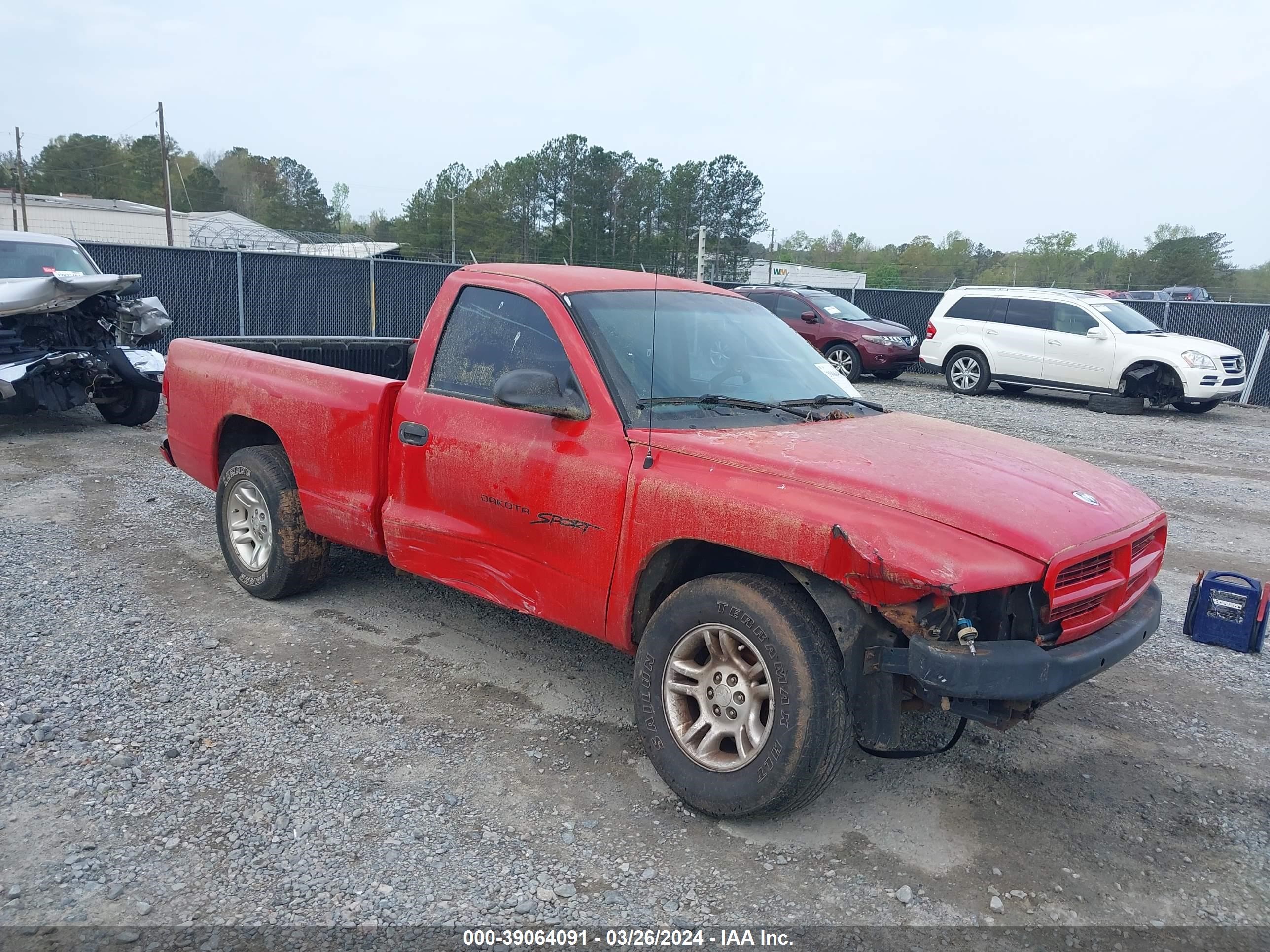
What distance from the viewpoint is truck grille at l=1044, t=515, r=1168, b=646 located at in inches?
117

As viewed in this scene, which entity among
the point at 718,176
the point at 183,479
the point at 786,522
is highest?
the point at 718,176

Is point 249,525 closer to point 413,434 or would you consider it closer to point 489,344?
point 413,434

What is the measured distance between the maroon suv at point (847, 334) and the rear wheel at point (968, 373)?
1.01m

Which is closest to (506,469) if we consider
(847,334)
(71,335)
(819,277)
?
(71,335)

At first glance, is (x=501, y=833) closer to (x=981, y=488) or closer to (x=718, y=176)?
(x=981, y=488)

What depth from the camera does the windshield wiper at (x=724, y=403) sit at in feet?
12.3

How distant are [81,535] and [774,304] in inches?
545

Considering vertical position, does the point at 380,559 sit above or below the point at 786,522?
below

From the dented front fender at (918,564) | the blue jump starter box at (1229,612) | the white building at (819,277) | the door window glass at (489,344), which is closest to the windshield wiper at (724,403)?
the door window glass at (489,344)

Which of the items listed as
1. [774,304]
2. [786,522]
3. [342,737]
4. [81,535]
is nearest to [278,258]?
[774,304]

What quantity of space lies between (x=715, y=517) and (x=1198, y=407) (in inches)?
569

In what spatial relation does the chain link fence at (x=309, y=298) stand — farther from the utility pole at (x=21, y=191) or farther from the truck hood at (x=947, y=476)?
the utility pole at (x=21, y=191)

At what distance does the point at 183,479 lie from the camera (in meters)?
8.06

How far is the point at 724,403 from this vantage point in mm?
3891
